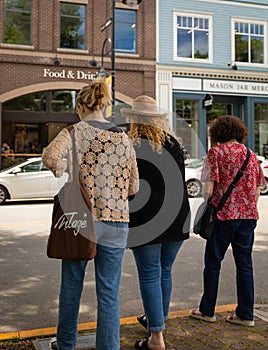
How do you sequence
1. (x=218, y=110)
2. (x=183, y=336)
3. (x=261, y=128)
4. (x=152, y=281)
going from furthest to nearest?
(x=261, y=128), (x=218, y=110), (x=183, y=336), (x=152, y=281)

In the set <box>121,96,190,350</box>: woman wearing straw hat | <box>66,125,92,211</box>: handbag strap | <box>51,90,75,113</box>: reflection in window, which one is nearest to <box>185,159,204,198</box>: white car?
<box>51,90,75,113</box>: reflection in window

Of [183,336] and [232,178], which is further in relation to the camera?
[232,178]

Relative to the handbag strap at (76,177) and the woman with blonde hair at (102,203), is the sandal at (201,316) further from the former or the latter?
the handbag strap at (76,177)

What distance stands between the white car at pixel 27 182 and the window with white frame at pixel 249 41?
526 inches

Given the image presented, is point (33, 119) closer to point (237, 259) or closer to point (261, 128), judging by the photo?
point (261, 128)

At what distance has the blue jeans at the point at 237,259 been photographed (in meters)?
4.00

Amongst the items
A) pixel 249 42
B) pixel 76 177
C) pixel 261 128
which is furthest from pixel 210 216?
pixel 249 42

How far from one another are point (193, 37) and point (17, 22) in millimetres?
8436

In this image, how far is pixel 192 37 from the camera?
22484mm

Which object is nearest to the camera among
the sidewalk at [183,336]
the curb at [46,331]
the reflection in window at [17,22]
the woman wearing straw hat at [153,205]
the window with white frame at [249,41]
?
the woman wearing straw hat at [153,205]

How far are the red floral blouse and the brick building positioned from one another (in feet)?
53.4

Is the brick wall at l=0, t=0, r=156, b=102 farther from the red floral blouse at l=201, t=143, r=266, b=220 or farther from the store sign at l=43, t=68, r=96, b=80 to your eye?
the red floral blouse at l=201, t=143, r=266, b=220

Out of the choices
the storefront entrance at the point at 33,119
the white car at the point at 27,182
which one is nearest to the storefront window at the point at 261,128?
the storefront entrance at the point at 33,119

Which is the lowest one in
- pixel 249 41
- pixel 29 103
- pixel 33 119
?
pixel 33 119
